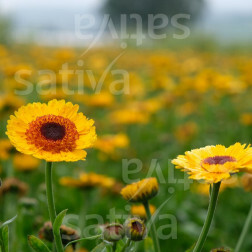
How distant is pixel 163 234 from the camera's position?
1.66 metres

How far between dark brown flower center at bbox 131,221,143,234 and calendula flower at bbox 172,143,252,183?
12 cm

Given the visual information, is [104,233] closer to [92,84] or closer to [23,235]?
[23,235]

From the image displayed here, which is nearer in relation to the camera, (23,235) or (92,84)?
(23,235)

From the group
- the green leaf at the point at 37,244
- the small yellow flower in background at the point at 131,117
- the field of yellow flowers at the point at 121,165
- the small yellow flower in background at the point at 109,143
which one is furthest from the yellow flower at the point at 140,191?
the small yellow flower in background at the point at 131,117

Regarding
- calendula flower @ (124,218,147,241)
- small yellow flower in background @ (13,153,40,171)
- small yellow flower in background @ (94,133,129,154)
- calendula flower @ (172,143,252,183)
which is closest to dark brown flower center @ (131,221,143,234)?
calendula flower @ (124,218,147,241)

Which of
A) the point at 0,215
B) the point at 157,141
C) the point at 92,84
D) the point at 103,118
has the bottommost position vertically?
the point at 0,215

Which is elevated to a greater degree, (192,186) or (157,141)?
(157,141)

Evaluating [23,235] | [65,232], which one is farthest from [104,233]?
[23,235]

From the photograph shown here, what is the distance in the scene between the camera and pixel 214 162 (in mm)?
752

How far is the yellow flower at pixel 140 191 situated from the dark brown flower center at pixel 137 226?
0.13m

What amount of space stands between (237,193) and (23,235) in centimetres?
112

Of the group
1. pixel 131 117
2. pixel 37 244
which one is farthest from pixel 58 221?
pixel 131 117

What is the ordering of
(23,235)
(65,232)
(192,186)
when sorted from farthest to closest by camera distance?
(192,186) < (23,235) < (65,232)

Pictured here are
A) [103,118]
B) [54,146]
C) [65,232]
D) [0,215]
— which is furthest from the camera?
[103,118]
